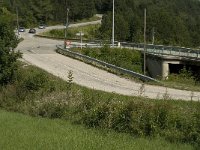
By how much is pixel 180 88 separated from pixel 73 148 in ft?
60.8

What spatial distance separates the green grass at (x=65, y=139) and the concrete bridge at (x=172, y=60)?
31.5 meters

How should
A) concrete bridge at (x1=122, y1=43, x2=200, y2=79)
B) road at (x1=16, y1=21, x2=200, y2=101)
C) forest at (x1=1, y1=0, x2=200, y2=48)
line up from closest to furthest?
road at (x1=16, y1=21, x2=200, y2=101) < concrete bridge at (x1=122, y1=43, x2=200, y2=79) < forest at (x1=1, y1=0, x2=200, y2=48)

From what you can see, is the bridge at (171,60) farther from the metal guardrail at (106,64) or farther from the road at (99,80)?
the road at (99,80)

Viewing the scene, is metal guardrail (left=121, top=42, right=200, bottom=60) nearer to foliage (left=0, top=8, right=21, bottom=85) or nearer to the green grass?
foliage (left=0, top=8, right=21, bottom=85)

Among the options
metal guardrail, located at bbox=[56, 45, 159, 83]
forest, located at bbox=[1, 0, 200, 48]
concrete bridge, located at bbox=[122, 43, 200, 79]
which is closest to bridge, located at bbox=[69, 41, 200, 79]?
concrete bridge, located at bbox=[122, 43, 200, 79]

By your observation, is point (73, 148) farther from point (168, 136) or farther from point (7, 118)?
point (7, 118)

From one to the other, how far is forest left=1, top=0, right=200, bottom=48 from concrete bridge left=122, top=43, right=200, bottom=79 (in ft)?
177

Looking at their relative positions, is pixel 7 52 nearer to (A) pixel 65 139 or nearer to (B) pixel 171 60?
(A) pixel 65 139

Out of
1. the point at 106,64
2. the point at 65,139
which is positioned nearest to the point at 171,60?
the point at 106,64

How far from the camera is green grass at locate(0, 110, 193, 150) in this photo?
1249cm

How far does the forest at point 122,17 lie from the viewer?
119375 mm

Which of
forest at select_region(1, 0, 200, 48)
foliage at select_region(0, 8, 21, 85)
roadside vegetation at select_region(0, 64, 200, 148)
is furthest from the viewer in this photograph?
forest at select_region(1, 0, 200, 48)

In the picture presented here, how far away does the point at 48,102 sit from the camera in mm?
19406

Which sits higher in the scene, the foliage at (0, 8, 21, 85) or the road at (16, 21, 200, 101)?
the foliage at (0, 8, 21, 85)
